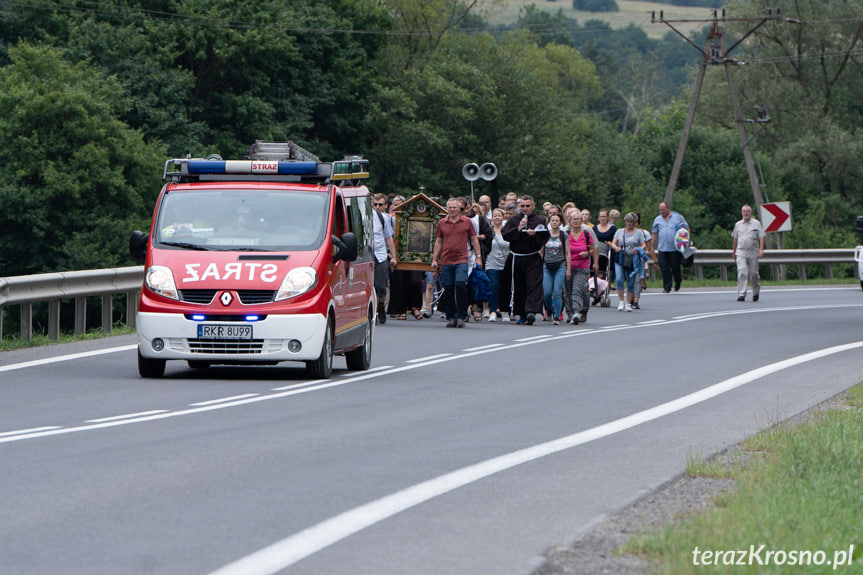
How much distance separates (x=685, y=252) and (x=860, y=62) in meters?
44.7

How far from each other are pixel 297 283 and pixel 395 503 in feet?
23.1

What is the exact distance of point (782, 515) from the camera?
6844 mm

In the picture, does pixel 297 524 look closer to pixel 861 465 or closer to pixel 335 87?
pixel 861 465

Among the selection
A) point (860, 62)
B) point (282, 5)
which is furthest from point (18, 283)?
point (860, 62)

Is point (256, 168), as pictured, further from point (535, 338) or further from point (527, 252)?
point (527, 252)

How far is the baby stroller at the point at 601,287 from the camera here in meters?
28.6

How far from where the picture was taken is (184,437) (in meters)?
10.0

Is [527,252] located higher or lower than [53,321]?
higher

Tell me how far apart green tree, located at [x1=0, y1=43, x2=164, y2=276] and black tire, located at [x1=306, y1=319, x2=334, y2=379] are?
126 ft

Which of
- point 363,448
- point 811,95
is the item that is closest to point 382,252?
point 363,448

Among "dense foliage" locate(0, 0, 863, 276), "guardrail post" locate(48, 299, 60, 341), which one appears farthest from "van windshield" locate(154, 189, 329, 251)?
"dense foliage" locate(0, 0, 863, 276)

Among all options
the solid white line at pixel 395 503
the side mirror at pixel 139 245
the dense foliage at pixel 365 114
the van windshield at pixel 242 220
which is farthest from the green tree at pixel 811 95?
the solid white line at pixel 395 503

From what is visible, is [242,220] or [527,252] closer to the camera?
[242,220]

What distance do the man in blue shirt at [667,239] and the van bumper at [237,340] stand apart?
19.7 meters
